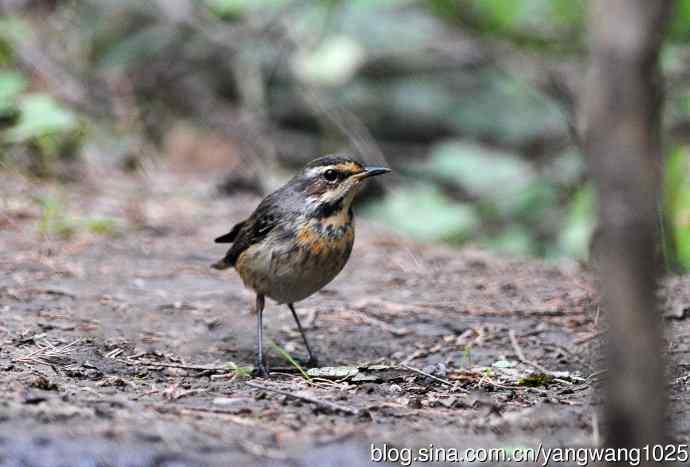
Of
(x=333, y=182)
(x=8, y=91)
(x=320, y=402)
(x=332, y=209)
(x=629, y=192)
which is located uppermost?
(x=8, y=91)

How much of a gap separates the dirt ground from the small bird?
0.46m

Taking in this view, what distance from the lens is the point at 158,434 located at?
3266 mm

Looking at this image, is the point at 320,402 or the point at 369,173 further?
the point at 369,173

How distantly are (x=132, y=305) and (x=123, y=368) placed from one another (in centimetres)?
134

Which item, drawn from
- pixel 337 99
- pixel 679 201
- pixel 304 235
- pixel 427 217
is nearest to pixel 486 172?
pixel 427 217

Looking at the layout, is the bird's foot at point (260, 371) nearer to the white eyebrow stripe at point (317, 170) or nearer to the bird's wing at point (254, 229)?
the bird's wing at point (254, 229)

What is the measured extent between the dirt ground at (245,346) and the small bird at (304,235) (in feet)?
1.51

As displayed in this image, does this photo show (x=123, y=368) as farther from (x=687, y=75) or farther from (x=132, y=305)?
(x=687, y=75)

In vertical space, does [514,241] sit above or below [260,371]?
above

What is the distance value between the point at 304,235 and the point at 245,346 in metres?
0.87

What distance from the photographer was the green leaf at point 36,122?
7832 mm

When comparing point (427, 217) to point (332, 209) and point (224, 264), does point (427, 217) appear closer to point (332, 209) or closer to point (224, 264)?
point (224, 264)

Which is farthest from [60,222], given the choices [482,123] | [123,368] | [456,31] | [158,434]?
[482,123]

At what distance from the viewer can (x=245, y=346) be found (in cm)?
570
